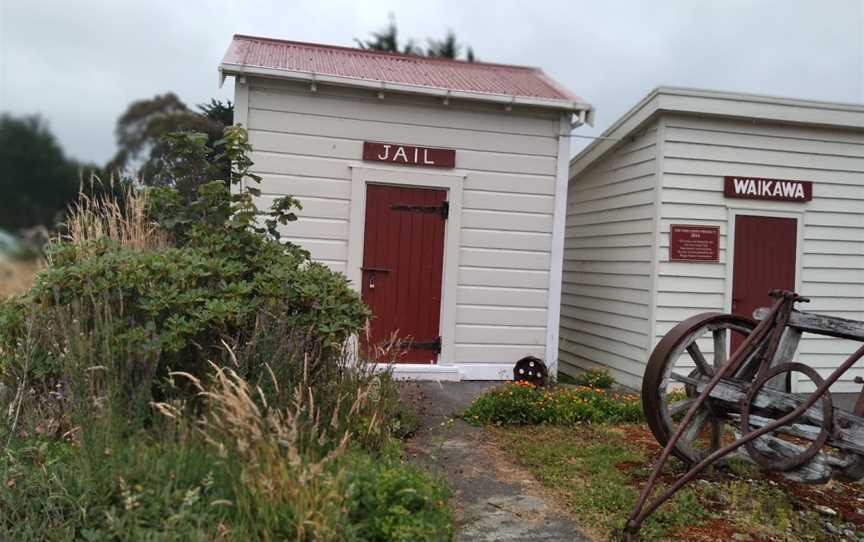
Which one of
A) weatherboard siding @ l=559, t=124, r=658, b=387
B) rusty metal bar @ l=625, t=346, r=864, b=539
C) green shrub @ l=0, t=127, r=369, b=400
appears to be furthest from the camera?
weatherboard siding @ l=559, t=124, r=658, b=387

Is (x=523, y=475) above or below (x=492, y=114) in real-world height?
below

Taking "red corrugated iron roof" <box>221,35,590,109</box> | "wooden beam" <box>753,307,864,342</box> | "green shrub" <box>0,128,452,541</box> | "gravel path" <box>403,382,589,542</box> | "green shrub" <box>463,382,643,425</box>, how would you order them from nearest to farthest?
"green shrub" <box>0,128,452,541</box>, "gravel path" <box>403,382,589,542</box>, "wooden beam" <box>753,307,864,342</box>, "green shrub" <box>463,382,643,425</box>, "red corrugated iron roof" <box>221,35,590,109</box>

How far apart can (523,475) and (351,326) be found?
1591mm

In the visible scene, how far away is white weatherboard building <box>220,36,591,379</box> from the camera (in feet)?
25.6

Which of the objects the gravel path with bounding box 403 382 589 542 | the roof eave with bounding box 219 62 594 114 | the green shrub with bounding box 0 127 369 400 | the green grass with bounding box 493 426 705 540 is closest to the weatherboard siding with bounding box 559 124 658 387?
the roof eave with bounding box 219 62 594 114

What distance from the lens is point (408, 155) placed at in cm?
800

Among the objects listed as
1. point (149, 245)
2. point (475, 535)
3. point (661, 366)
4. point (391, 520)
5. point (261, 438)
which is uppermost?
point (149, 245)

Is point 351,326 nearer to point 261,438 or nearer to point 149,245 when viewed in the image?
point 261,438

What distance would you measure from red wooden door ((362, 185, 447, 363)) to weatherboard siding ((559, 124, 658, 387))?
2473mm

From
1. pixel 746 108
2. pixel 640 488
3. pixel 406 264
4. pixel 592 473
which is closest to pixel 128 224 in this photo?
pixel 406 264

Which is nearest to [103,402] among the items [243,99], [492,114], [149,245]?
[149,245]

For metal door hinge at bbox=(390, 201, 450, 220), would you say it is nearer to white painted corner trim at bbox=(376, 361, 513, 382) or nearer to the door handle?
the door handle

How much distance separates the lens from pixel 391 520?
10.9ft

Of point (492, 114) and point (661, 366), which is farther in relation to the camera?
point (492, 114)
